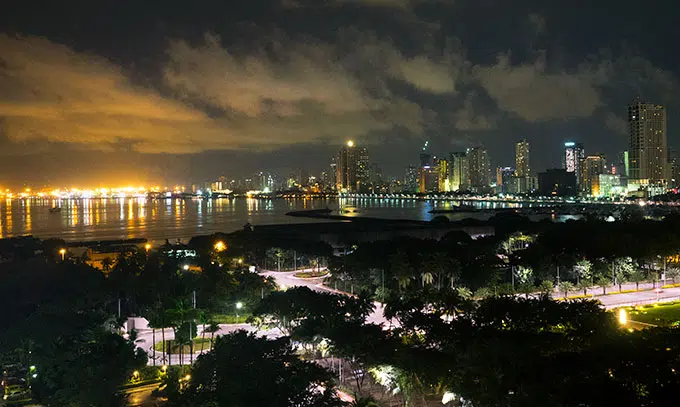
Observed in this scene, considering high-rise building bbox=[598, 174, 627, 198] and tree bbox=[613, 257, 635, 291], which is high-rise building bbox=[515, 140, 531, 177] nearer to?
high-rise building bbox=[598, 174, 627, 198]

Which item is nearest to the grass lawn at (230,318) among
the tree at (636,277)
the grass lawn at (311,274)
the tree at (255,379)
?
the tree at (255,379)

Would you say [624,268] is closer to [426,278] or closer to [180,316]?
[426,278]

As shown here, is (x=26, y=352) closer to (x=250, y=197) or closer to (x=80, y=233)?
(x=80, y=233)

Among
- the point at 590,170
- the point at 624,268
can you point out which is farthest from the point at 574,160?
the point at 624,268

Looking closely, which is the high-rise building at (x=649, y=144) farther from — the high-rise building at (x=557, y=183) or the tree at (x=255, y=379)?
the tree at (x=255, y=379)

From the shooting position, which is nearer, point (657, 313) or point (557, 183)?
point (657, 313)

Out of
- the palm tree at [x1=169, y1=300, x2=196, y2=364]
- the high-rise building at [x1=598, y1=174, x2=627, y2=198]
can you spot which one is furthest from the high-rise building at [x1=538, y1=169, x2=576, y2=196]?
the palm tree at [x1=169, y1=300, x2=196, y2=364]
